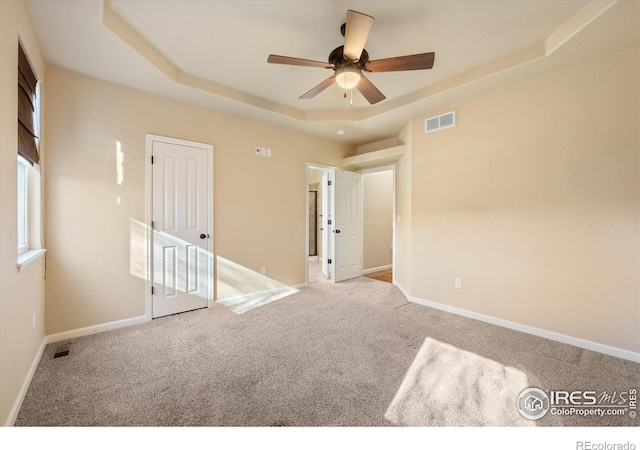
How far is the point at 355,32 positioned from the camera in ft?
5.76

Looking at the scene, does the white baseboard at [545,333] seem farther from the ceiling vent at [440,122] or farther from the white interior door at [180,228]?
the white interior door at [180,228]

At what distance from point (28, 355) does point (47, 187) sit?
146 centimetres

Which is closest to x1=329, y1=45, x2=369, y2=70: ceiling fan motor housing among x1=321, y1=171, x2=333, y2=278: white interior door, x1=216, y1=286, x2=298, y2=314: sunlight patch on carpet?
x1=321, y1=171, x2=333, y2=278: white interior door

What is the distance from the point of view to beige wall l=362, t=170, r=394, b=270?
564 centimetres

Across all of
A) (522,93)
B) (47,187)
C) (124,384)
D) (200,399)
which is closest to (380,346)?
(200,399)

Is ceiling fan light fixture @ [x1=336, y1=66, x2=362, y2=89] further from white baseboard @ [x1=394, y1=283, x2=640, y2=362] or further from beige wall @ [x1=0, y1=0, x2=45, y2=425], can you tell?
white baseboard @ [x1=394, y1=283, x2=640, y2=362]

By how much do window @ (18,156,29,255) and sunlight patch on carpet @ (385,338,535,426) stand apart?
3.12 meters

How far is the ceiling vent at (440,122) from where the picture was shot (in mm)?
3262

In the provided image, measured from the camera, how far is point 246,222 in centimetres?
381

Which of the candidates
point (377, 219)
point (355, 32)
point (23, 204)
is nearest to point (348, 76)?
point (355, 32)

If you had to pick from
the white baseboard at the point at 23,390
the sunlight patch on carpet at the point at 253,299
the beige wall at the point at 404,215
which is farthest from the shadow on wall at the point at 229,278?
the beige wall at the point at 404,215

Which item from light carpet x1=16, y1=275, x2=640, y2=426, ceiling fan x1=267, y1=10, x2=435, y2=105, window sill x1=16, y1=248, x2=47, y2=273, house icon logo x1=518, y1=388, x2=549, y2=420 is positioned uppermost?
ceiling fan x1=267, y1=10, x2=435, y2=105
